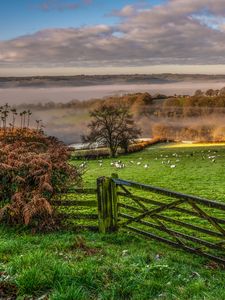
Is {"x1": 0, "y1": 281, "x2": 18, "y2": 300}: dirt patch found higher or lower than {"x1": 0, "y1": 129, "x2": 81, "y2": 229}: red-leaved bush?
lower

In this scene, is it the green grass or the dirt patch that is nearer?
the dirt patch

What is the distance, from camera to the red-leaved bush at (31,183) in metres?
11.1

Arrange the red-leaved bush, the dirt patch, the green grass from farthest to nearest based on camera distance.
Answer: the red-leaved bush
the green grass
the dirt patch

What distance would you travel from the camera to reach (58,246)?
360 inches

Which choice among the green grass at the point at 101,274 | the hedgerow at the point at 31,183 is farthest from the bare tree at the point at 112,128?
the green grass at the point at 101,274

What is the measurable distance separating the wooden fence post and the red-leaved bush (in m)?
1.19

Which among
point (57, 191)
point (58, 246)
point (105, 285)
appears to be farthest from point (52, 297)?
point (57, 191)

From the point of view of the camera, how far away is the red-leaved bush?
11117 millimetres

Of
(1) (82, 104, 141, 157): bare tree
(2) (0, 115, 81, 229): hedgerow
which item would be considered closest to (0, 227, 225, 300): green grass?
(2) (0, 115, 81, 229): hedgerow

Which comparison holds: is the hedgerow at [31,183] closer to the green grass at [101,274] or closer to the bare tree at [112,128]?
the green grass at [101,274]

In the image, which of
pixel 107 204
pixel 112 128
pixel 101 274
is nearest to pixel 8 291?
pixel 101 274

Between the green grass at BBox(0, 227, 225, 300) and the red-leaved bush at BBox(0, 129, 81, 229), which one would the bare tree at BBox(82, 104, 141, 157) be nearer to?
the red-leaved bush at BBox(0, 129, 81, 229)

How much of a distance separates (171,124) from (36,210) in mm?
88203

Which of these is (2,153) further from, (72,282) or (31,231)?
(72,282)
